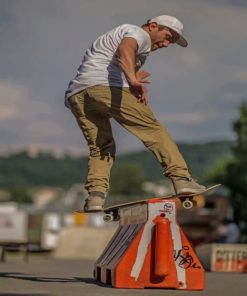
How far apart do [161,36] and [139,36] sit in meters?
0.39

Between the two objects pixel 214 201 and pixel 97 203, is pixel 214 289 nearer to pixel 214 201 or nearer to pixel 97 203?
pixel 97 203

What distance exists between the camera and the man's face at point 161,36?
8500 millimetres

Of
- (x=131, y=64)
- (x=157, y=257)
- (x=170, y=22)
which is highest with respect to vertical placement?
(x=170, y=22)

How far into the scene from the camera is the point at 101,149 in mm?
8773

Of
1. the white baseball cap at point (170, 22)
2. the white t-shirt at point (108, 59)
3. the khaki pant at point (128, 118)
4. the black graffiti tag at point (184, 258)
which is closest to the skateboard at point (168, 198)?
the khaki pant at point (128, 118)

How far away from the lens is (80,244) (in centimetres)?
3569

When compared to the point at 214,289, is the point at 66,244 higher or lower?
higher

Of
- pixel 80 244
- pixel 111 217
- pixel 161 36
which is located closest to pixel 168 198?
pixel 111 217

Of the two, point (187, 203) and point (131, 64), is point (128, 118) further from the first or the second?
point (187, 203)

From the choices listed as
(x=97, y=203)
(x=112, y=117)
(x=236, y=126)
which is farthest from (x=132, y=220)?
(x=236, y=126)

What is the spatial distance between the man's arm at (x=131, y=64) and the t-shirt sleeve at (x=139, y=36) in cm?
5

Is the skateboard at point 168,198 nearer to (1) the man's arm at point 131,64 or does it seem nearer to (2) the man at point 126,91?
(2) the man at point 126,91

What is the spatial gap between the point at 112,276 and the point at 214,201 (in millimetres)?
122691

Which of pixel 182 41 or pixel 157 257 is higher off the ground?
pixel 182 41
